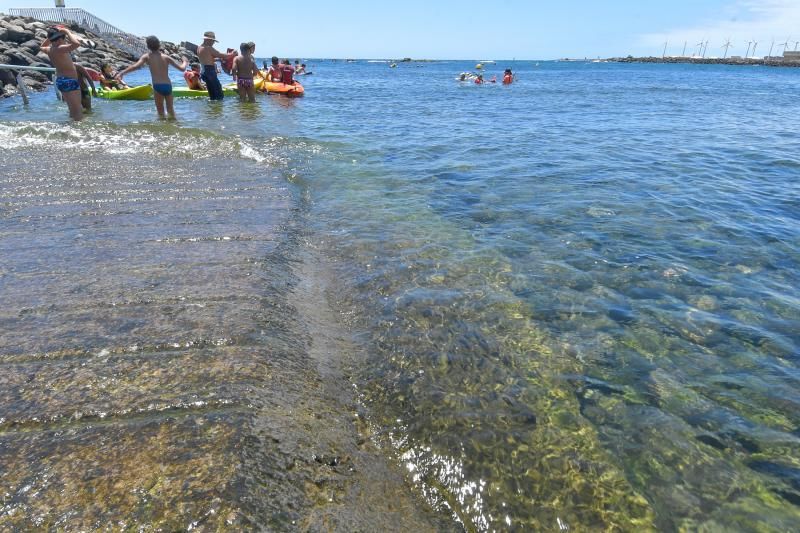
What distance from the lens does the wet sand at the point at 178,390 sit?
1.96 meters

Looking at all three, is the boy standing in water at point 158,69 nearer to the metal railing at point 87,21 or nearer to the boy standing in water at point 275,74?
the boy standing in water at point 275,74

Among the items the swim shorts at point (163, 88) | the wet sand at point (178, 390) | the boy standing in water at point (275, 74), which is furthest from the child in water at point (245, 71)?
the wet sand at point (178, 390)

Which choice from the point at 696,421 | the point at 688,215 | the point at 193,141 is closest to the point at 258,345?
the point at 696,421

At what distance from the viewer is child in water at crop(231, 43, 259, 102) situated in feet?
54.9

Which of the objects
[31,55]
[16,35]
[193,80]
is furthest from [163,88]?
[16,35]

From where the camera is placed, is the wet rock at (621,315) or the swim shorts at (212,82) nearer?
the wet rock at (621,315)

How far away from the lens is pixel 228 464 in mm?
2119

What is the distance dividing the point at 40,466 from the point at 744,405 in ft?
14.0

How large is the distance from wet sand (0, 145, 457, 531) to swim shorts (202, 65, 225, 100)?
45.4ft

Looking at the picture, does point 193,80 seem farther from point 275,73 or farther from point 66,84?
point 66,84

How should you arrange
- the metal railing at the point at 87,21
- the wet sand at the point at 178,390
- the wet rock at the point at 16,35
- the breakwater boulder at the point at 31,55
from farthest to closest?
the metal railing at the point at 87,21, the wet rock at the point at 16,35, the breakwater boulder at the point at 31,55, the wet sand at the point at 178,390

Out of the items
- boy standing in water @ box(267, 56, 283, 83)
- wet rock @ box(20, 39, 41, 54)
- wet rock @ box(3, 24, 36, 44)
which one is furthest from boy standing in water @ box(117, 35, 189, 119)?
wet rock @ box(3, 24, 36, 44)

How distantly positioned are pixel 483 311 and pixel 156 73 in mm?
12392

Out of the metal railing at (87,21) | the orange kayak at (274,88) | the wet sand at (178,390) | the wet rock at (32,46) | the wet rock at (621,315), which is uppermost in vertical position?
the metal railing at (87,21)
